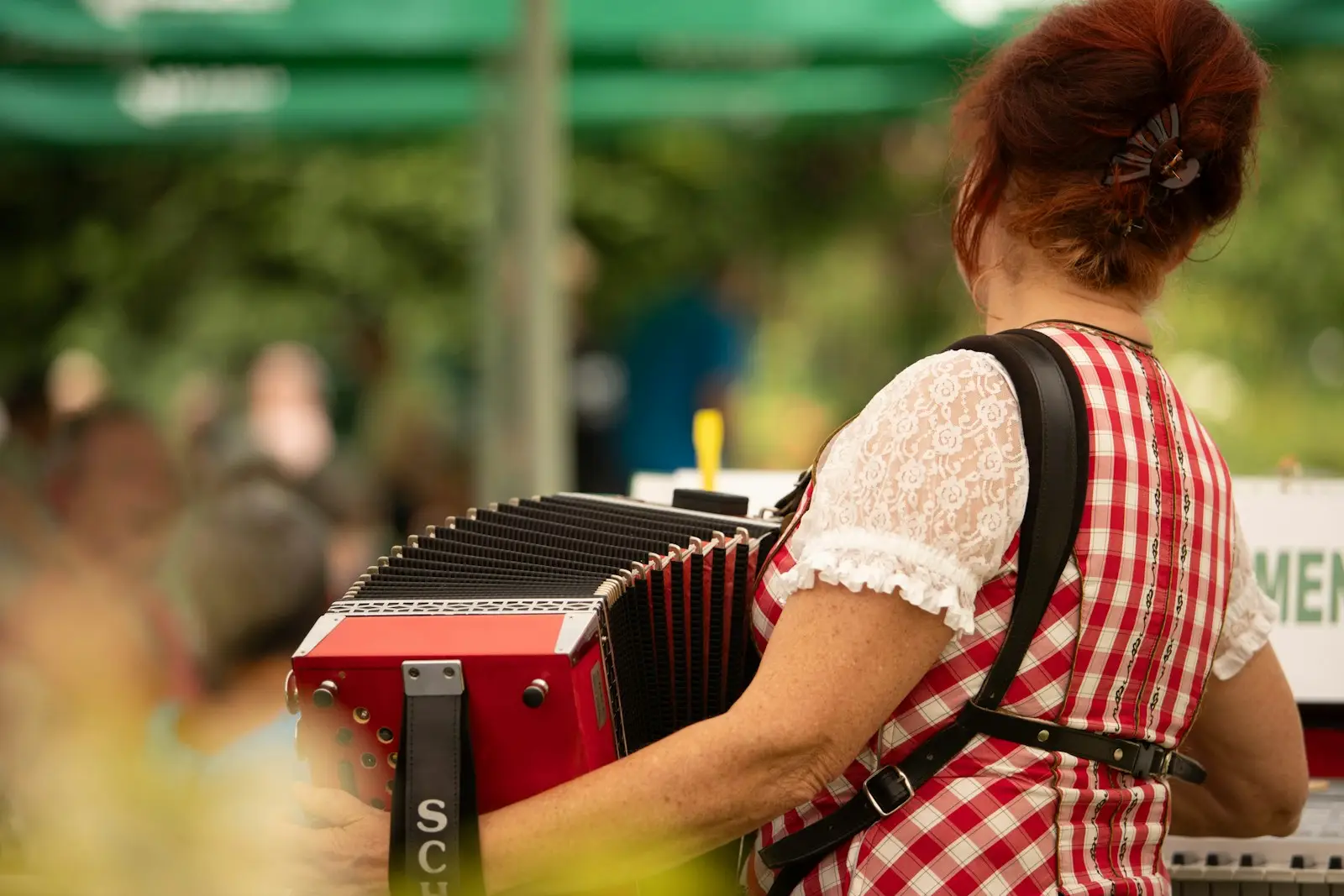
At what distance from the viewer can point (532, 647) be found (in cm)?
133

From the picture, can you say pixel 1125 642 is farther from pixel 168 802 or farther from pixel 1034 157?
pixel 168 802

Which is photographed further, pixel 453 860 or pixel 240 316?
pixel 240 316

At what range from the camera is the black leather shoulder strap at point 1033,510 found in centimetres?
131

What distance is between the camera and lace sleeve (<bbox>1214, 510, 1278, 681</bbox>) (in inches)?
66.3

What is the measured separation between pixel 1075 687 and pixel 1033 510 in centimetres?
19

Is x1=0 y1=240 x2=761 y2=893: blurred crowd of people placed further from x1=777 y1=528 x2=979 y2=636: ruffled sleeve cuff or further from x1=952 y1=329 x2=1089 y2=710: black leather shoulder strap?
x1=952 y1=329 x2=1089 y2=710: black leather shoulder strap

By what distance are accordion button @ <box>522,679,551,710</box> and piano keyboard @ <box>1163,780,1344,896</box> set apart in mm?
1056

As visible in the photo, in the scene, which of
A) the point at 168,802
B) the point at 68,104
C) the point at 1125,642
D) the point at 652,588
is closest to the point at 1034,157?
the point at 1125,642

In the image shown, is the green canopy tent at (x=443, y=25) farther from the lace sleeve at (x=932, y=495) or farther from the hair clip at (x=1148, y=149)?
the lace sleeve at (x=932, y=495)

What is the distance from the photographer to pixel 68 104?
5.09 meters

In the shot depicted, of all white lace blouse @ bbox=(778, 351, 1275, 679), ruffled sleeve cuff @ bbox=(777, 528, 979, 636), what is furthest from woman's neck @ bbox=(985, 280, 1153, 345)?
ruffled sleeve cuff @ bbox=(777, 528, 979, 636)

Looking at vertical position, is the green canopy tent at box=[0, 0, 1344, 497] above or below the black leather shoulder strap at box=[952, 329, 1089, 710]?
above

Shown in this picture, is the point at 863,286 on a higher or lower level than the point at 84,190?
lower

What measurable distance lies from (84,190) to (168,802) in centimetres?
1219
